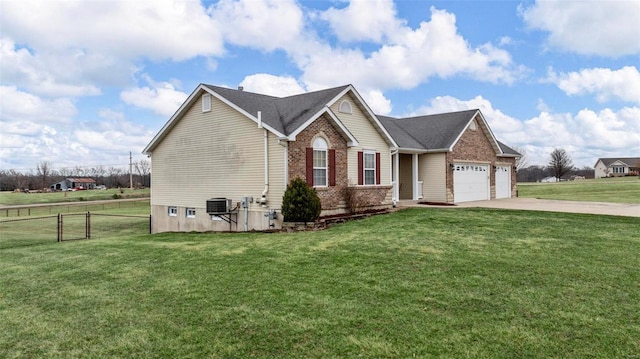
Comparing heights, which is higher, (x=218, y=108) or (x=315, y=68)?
(x=315, y=68)

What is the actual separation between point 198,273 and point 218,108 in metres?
10.3

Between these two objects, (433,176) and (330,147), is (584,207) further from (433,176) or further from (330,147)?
(330,147)

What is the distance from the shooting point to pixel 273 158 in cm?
1519

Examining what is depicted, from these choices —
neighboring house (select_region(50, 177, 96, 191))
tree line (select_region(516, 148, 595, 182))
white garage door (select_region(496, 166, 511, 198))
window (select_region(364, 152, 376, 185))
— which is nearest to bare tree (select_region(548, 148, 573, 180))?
tree line (select_region(516, 148, 595, 182))

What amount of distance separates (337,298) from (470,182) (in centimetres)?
1962

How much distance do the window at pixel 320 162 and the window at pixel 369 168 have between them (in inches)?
107

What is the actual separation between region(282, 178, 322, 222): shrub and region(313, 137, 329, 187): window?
1.70 m

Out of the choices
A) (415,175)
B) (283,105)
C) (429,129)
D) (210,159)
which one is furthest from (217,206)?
(429,129)

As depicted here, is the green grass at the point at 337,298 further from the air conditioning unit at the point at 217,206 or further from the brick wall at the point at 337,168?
the air conditioning unit at the point at 217,206

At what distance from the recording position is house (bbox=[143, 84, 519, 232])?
15.4 m

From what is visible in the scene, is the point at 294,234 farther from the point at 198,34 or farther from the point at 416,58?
the point at 416,58

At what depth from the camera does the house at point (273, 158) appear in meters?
15.4

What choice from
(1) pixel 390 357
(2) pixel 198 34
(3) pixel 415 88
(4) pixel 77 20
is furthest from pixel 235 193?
(3) pixel 415 88

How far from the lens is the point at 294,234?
1316 centimetres
